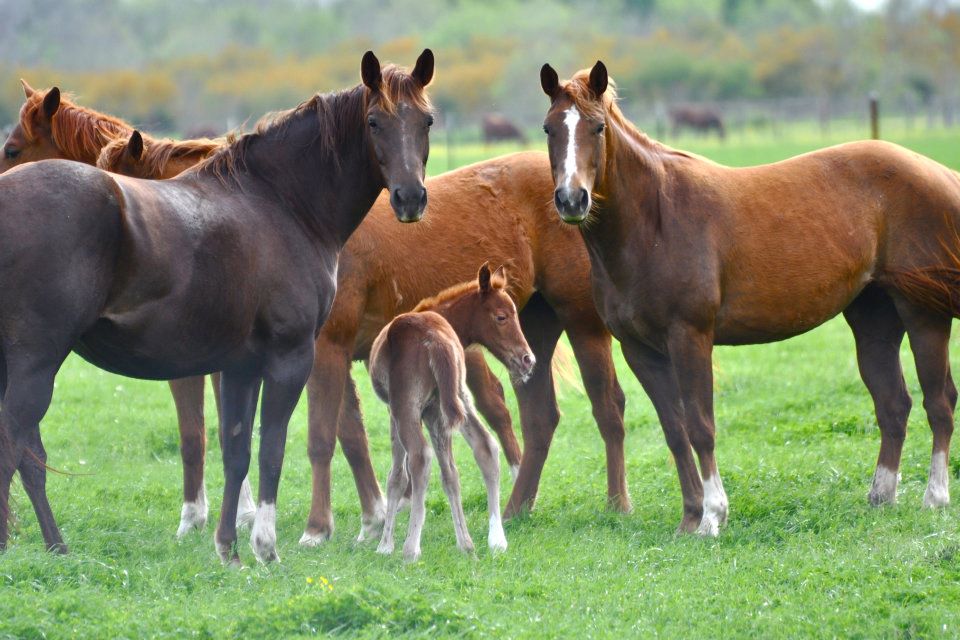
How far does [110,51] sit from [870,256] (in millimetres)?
58237

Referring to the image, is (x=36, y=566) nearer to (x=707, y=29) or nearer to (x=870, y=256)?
(x=870, y=256)

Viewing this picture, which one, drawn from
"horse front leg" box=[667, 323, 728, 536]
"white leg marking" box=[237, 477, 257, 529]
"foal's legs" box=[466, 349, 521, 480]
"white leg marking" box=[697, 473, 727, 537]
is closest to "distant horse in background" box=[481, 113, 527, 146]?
"foal's legs" box=[466, 349, 521, 480]

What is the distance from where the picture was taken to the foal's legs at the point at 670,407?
264 inches

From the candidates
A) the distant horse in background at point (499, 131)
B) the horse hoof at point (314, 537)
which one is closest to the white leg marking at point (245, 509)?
the horse hoof at point (314, 537)

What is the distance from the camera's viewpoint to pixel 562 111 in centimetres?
627

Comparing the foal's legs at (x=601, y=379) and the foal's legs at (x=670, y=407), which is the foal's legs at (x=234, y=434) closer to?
the foal's legs at (x=670, y=407)

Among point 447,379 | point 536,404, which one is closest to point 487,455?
point 447,379

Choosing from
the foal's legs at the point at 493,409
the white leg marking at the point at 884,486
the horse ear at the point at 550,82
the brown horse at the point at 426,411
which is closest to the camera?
the brown horse at the point at 426,411

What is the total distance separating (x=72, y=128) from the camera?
725 centimetres

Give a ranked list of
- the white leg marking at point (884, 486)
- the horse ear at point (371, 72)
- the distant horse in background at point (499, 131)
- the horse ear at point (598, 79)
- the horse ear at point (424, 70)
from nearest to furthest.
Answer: the horse ear at point (371, 72)
the horse ear at point (424, 70)
the horse ear at point (598, 79)
the white leg marking at point (884, 486)
the distant horse in background at point (499, 131)

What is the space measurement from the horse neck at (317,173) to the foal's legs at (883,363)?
3235 millimetres

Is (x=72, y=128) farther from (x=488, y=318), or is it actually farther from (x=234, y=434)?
(x=488, y=318)

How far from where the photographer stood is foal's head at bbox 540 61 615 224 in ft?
19.8

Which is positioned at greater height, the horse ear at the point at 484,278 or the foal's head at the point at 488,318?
the horse ear at the point at 484,278
